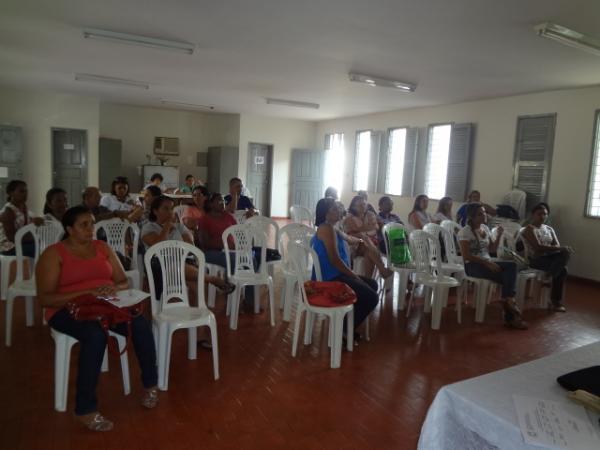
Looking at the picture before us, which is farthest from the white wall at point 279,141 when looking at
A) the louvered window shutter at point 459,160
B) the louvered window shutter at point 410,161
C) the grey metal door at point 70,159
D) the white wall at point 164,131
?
the louvered window shutter at point 459,160

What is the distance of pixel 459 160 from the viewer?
8.03 metres

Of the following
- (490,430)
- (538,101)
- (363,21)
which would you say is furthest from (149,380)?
(538,101)

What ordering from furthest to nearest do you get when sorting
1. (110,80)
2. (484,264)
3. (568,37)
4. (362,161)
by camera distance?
(362,161) < (110,80) < (484,264) < (568,37)

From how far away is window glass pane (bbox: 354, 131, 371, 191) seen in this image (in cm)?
1062

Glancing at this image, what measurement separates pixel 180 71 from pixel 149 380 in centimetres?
513

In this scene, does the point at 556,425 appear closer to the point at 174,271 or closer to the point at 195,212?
the point at 174,271

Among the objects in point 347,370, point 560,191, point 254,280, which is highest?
point 560,191

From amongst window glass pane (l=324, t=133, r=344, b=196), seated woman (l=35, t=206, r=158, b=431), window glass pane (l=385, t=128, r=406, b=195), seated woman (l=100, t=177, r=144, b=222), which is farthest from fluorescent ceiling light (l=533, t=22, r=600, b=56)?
window glass pane (l=324, t=133, r=344, b=196)

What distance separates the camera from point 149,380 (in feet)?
8.51

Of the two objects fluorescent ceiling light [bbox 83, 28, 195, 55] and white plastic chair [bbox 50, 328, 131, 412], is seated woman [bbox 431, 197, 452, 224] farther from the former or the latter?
white plastic chair [bbox 50, 328, 131, 412]

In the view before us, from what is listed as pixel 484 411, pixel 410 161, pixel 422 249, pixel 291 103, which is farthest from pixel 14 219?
pixel 410 161

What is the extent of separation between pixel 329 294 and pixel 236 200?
102 inches

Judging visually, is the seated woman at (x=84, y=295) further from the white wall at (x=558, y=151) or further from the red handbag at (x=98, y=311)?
the white wall at (x=558, y=151)

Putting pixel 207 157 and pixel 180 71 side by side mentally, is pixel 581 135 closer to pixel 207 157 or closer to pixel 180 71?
pixel 180 71
